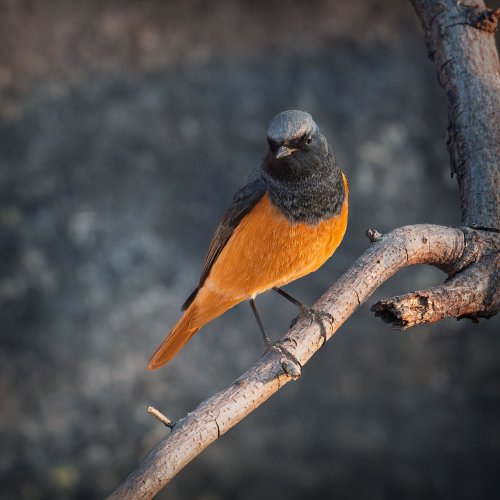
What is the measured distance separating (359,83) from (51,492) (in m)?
4.62

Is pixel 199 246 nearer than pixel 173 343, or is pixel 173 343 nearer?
pixel 173 343

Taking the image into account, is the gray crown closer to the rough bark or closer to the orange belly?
the orange belly

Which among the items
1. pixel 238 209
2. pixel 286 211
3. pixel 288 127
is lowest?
pixel 286 211

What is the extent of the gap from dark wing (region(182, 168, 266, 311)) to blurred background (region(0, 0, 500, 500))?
8.94 ft

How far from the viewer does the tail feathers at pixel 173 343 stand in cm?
455

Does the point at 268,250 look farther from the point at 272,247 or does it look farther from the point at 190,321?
the point at 190,321

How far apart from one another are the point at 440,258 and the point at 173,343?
170 cm

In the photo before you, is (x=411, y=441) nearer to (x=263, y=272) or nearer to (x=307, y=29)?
(x=263, y=272)

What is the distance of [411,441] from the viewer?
692 cm

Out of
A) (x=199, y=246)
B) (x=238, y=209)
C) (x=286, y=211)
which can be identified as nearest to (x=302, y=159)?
(x=286, y=211)

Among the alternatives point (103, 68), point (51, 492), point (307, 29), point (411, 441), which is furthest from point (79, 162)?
point (411, 441)

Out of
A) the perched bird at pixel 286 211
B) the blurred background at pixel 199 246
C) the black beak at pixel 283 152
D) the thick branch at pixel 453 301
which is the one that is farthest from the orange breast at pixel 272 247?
the blurred background at pixel 199 246

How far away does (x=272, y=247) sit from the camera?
412 centimetres

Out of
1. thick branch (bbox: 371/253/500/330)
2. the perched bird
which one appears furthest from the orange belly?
thick branch (bbox: 371/253/500/330)
